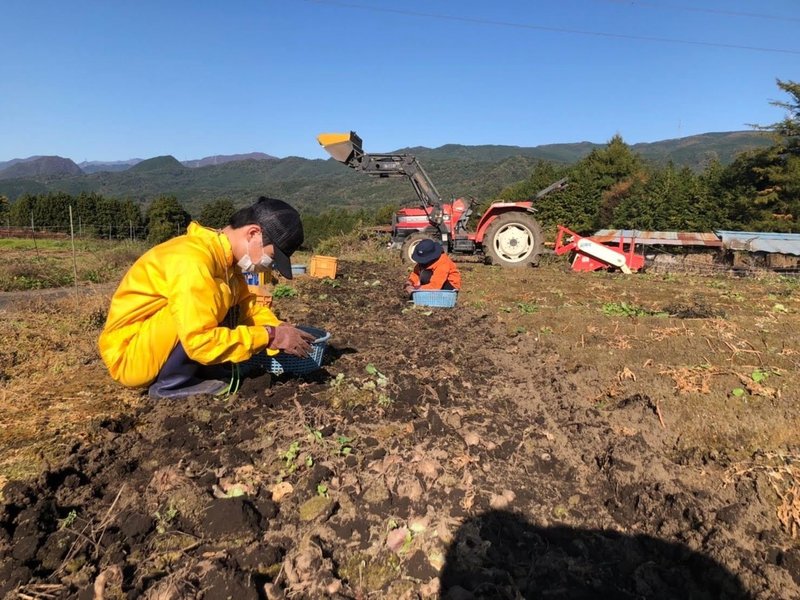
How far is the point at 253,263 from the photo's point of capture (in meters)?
3.16

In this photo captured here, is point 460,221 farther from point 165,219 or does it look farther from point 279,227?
point 165,219

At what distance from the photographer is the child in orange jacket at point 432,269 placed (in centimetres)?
680

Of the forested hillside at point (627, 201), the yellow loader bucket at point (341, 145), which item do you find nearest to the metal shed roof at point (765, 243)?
the forested hillside at point (627, 201)

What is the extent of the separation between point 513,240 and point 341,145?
4764mm

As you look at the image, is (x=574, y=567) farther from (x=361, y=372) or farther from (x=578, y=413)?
(x=361, y=372)

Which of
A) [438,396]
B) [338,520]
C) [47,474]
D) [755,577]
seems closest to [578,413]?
[438,396]

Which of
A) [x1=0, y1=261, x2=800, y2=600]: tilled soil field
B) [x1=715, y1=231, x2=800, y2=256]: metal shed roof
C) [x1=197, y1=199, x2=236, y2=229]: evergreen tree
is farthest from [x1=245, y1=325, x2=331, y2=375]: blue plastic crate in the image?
[x1=197, y1=199, x2=236, y2=229]: evergreen tree

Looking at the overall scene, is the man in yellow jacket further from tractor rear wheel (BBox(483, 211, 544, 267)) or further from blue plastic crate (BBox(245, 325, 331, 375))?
tractor rear wheel (BBox(483, 211, 544, 267))

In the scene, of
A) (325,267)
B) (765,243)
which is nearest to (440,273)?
(325,267)

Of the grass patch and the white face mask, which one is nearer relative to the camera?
the white face mask

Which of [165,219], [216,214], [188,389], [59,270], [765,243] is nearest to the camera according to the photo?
[188,389]

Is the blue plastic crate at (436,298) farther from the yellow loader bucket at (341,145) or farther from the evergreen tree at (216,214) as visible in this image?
the evergreen tree at (216,214)

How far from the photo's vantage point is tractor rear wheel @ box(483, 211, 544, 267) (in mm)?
12320

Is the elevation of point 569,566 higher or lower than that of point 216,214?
lower
